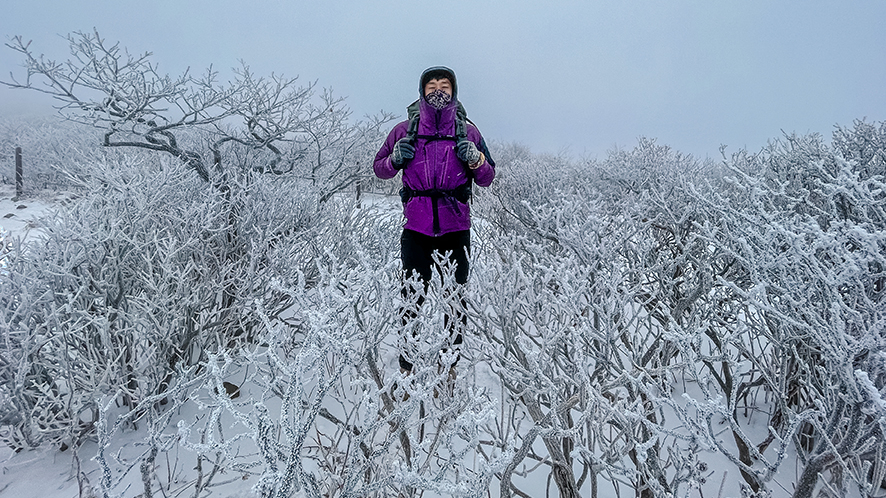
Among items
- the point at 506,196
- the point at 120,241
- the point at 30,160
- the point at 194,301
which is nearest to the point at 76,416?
the point at 194,301

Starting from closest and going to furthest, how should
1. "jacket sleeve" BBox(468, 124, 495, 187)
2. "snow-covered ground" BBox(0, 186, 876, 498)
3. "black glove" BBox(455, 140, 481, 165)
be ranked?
"snow-covered ground" BBox(0, 186, 876, 498) → "black glove" BBox(455, 140, 481, 165) → "jacket sleeve" BBox(468, 124, 495, 187)

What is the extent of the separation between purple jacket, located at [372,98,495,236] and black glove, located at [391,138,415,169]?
0.23 ft

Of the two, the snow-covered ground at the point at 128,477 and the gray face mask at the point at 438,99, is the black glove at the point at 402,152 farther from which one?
the snow-covered ground at the point at 128,477

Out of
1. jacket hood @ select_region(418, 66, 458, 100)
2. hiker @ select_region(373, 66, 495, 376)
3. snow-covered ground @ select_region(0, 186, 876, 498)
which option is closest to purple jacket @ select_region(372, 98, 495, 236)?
hiker @ select_region(373, 66, 495, 376)

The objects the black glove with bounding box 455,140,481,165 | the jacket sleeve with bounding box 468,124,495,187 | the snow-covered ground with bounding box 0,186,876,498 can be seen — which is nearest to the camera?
the snow-covered ground with bounding box 0,186,876,498

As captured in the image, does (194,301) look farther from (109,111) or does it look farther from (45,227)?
(109,111)

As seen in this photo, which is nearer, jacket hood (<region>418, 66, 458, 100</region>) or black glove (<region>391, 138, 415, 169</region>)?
black glove (<region>391, 138, 415, 169</region>)

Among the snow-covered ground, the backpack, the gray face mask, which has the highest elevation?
the gray face mask

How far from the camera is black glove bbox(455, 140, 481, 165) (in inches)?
110

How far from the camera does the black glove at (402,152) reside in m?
2.81

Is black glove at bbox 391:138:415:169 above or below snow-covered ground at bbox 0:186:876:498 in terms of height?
Result: above

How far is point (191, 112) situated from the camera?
4.04 meters

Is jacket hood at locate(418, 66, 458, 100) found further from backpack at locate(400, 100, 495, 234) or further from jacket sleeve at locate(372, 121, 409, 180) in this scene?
jacket sleeve at locate(372, 121, 409, 180)

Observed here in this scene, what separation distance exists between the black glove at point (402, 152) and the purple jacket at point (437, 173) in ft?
0.23
